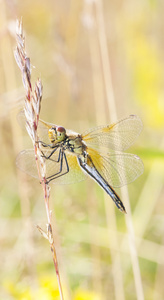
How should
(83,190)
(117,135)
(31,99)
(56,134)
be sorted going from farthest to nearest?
1. (83,190)
2. (117,135)
3. (56,134)
4. (31,99)

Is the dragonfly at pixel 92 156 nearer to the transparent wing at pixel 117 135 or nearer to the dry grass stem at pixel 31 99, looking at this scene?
the transparent wing at pixel 117 135

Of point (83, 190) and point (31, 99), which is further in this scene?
point (83, 190)

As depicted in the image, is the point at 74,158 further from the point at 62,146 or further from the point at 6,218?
the point at 6,218

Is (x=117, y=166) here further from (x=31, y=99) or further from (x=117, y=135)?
(x=31, y=99)

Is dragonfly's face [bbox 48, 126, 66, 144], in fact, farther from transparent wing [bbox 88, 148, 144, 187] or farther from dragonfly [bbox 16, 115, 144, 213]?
transparent wing [bbox 88, 148, 144, 187]

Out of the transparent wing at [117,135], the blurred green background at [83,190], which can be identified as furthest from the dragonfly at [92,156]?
the blurred green background at [83,190]

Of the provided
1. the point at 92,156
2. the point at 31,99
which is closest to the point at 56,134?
the point at 92,156

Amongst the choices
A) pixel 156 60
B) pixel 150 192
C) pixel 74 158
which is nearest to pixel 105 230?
pixel 150 192
